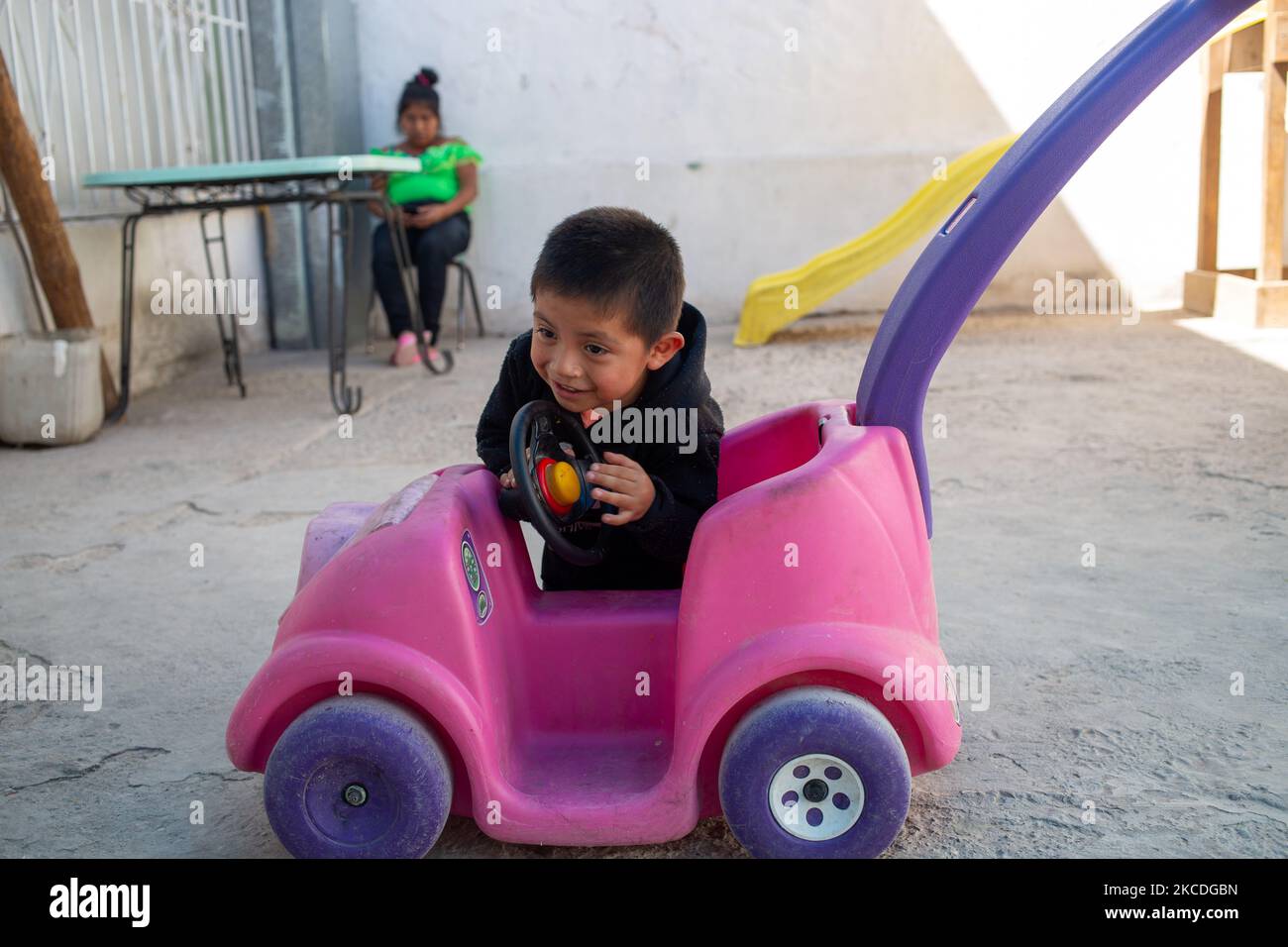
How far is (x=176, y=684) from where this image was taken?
6.87ft

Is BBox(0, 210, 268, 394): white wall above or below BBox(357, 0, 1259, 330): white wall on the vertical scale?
below

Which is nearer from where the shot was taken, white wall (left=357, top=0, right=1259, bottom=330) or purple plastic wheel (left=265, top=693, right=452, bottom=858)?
purple plastic wheel (left=265, top=693, right=452, bottom=858)

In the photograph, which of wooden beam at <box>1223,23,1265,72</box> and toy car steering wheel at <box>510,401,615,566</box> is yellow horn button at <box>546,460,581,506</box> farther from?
wooden beam at <box>1223,23,1265,72</box>

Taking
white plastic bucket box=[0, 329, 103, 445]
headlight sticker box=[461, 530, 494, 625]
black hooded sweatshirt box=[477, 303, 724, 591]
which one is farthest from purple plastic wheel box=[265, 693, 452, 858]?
white plastic bucket box=[0, 329, 103, 445]

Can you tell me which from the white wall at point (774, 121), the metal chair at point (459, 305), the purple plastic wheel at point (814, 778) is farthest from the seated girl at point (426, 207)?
the purple plastic wheel at point (814, 778)

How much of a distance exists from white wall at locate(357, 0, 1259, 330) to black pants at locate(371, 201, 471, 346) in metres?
0.63

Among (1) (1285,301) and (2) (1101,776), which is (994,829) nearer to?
(2) (1101,776)

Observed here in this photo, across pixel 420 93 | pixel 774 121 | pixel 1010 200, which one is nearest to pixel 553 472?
pixel 1010 200

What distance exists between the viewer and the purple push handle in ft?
5.26

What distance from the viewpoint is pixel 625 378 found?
1736 millimetres

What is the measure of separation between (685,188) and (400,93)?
1.49 meters

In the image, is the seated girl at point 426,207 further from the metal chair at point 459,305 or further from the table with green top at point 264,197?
the table with green top at point 264,197
